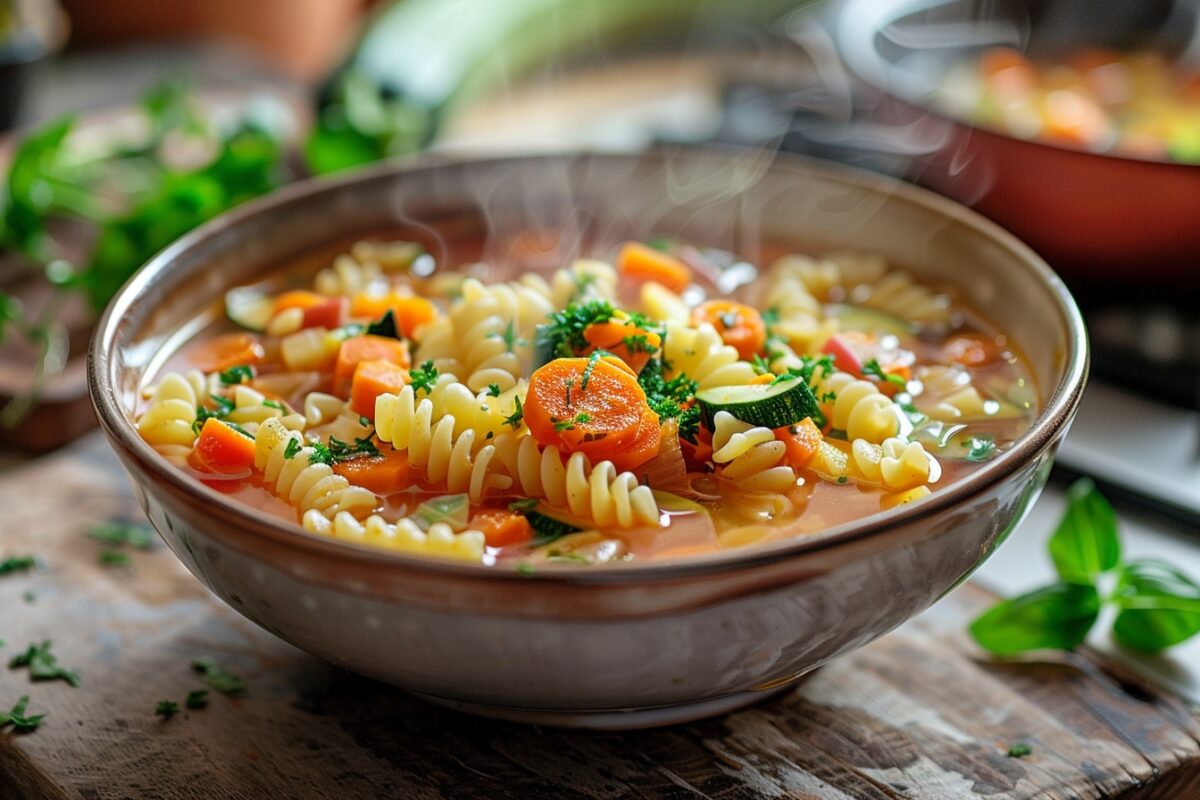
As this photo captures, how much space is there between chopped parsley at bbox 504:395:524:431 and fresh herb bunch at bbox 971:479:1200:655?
3.34 ft

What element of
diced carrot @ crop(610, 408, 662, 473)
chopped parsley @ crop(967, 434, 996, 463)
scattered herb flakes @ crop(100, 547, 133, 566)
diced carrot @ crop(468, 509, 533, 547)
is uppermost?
diced carrot @ crop(610, 408, 662, 473)

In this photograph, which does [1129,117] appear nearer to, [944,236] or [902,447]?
[944,236]

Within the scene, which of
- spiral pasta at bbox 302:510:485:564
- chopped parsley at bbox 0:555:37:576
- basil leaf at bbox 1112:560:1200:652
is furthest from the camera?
chopped parsley at bbox 0:555:37:576

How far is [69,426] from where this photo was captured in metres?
3.21

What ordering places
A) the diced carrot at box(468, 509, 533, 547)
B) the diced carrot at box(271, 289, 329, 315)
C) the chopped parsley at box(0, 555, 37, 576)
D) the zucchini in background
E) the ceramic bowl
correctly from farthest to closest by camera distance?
the zucchini in background < the diced carrot at box(271, 289, 329, 315) < the chopped parsley at box(0, 555, 37, 576) < the diced carrot at box(468, 509, 533, 547) < the ceramic bowl

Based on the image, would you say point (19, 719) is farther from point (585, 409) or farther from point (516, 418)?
point (585, 409)

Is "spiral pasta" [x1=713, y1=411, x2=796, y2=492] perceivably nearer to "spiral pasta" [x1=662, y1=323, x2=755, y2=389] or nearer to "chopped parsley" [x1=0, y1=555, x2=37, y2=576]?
"spiral pasta" [x1=662, y1=323, x2=755, y2=389]

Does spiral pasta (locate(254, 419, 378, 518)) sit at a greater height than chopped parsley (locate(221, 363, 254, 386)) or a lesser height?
lesser

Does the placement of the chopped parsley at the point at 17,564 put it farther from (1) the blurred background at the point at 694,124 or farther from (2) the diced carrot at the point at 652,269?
(2) the diced carrot at the point at 652,269

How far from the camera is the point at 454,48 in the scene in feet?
16.9

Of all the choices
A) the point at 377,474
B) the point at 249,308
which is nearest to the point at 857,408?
the point at 377,474

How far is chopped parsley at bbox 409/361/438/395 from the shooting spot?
7.55 ft

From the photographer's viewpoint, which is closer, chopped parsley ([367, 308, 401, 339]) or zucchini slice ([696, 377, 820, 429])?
zucchini slice ([696, 377, 820, 429])

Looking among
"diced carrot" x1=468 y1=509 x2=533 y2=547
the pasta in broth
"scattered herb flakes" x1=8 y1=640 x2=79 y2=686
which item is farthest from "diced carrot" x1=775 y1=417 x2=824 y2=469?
"scattered herb flakes" x1=8 y1=640 x2=79 y2=686
